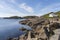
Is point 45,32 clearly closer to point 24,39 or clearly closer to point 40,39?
point 40,39

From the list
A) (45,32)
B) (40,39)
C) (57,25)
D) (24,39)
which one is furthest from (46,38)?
(57,25)

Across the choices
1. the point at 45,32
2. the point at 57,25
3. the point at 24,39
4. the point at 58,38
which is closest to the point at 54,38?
the point at 58,38

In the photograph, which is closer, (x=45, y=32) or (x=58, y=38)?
(x=58, y=38)

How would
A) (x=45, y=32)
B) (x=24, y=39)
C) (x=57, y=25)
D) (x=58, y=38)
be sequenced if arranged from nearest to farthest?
(x=58, y=38) → (x=45, y=32) → (x=24, y=39) → (x=57, y=25)

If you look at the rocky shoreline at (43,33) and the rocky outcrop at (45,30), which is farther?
the rocky outcrop at (45,30)

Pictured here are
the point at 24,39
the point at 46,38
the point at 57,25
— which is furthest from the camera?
the point at 57,25

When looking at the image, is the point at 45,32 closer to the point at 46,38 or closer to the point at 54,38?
the point at 46,38

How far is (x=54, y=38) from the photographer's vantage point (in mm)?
22781

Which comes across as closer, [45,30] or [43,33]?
[43,33]

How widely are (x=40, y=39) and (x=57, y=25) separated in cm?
2009

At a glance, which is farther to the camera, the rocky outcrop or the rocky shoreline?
the rocky outcrop

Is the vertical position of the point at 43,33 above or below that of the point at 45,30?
below

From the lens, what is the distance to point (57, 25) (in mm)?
45031

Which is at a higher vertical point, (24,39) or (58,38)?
(58,38)
